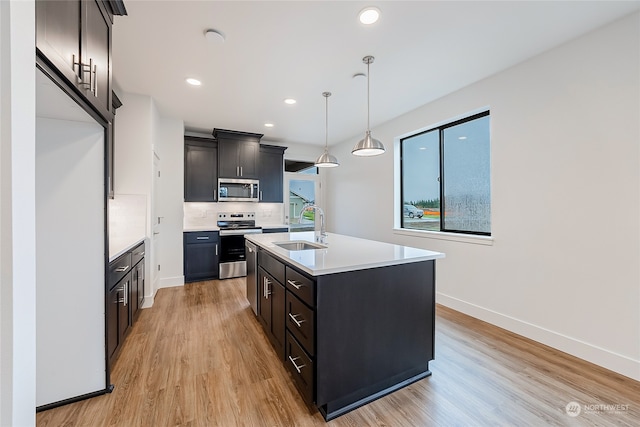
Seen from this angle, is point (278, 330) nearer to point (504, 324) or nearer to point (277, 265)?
point (277, 265)

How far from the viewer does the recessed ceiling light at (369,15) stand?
1.90m

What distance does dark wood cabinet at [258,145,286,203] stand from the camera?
17.3 feet

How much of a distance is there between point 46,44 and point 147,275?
2880 millimetres

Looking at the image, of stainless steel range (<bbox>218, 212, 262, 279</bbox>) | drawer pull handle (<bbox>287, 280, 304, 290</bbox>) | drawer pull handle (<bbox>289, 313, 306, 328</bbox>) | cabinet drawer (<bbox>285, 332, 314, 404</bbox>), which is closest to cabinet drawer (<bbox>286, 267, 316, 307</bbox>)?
drawer pull handle (<bbox>287, 280, 304, 290</bbox>)

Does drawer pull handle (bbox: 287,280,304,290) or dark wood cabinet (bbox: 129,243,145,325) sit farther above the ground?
drawer pull handle (bbox: 287,280,304,290)

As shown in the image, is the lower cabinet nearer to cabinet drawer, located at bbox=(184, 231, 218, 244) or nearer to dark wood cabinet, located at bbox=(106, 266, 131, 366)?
dark wood cabinet, located at bbox=(106, 266, 131, 366)

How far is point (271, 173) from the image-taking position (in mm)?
5340

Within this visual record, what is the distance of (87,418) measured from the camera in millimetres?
1555

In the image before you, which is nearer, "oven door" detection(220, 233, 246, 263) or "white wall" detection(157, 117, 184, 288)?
"white wall" detection(157, 117, 184, 288)

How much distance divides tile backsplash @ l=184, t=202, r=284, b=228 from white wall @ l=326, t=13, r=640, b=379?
12.0 feet

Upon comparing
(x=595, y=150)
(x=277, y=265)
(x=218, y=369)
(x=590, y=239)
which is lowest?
(x=218, y=369)

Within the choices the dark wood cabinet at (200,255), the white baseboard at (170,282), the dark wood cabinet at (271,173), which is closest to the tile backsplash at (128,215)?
the dark wood cabinet at (200,255)

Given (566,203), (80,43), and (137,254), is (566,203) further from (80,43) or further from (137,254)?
(137,254)

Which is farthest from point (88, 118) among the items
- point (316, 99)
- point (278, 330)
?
point (316, 99)
